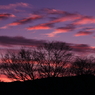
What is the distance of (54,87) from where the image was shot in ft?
63.3

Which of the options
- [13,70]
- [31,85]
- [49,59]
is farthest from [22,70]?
[31,85]

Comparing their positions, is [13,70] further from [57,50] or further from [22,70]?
[57,50]

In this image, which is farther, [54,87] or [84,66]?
[84,66]

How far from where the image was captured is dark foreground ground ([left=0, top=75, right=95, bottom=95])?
721 inches

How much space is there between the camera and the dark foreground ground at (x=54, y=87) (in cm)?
1831

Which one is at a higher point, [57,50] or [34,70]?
[57,50]

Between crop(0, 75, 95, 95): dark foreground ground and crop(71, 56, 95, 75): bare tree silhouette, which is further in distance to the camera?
crop(71, 56, 95, 75): bare tree silhouette

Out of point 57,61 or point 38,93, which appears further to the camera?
point 57,61

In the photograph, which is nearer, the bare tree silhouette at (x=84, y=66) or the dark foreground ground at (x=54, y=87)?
the dark foreground ground at (x=54, y=87)

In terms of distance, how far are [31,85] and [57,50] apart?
25222 millimetres

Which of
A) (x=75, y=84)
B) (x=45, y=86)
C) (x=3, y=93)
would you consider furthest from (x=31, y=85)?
(x=75, y=84)

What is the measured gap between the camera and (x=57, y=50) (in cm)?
4453

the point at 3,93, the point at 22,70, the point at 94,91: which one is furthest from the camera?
the point at 22,70

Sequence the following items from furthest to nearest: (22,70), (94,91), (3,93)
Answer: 1. (22,70)
2. (94,91)
3. (3,93)
